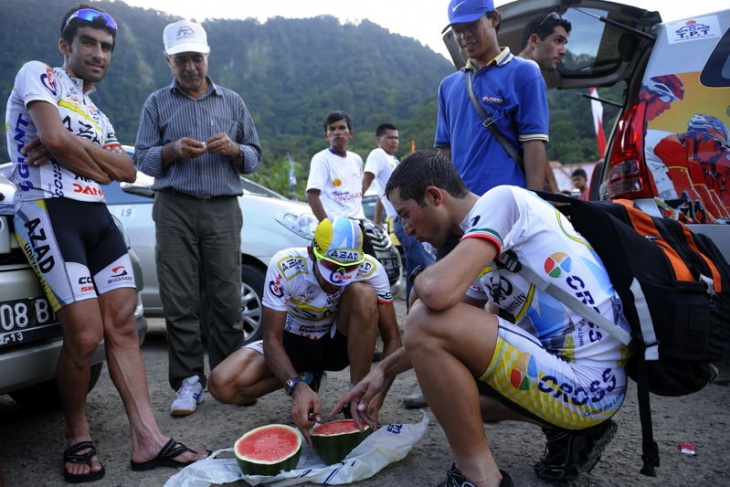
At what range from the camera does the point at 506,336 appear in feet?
6.98

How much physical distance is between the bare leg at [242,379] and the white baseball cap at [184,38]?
191 centimetres

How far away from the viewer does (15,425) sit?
11.0 ft

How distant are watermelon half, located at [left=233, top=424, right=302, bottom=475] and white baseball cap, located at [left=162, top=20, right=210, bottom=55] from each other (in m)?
2.35

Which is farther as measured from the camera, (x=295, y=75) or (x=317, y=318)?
(x=295, y=75)

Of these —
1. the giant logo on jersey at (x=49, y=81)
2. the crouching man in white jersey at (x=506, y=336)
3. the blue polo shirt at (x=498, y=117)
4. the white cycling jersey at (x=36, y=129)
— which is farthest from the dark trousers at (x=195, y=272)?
the crouching man in white jersey at (x=506, y=336)

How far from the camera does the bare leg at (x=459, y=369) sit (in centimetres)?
209

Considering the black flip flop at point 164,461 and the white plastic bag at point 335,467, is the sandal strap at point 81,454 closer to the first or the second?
the black flip flop at point 164,461

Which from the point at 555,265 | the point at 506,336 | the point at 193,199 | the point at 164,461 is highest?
the point at 193,199

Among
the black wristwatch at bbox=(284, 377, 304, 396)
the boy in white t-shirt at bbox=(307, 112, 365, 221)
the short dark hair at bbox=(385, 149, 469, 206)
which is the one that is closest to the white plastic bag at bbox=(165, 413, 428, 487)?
the black wristwatch at bbox=(284, 377, 304, 396)

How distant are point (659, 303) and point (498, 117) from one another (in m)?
1.39

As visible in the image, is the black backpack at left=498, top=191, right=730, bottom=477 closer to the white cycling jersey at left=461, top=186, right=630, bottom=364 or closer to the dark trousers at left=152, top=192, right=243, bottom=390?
the white cycling jersey at left=461, top=186, right=630, bottom=364

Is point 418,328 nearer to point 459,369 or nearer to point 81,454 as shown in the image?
point 459,369

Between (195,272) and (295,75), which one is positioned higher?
(295,75)

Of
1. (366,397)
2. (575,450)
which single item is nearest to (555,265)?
(575,450)
